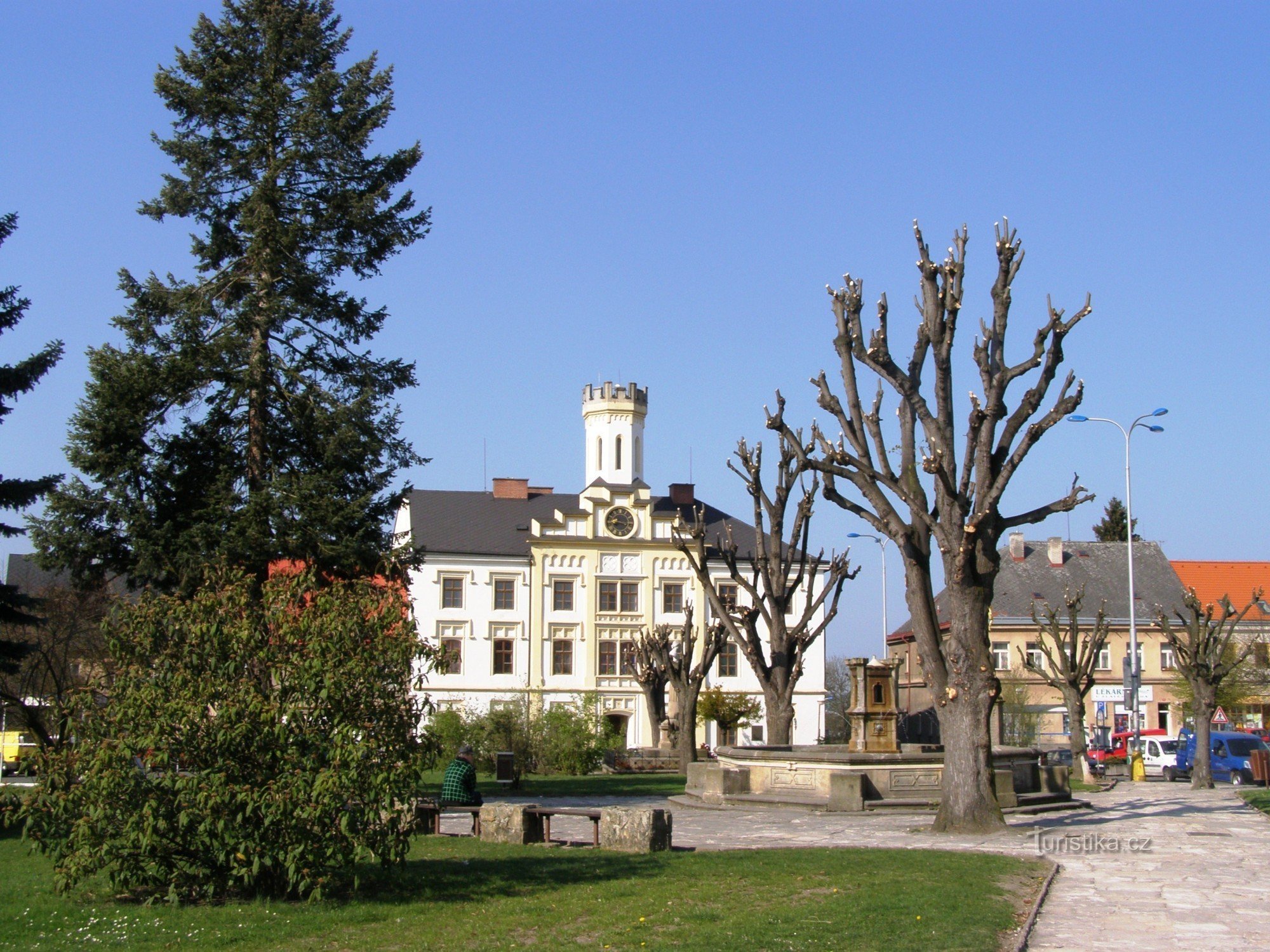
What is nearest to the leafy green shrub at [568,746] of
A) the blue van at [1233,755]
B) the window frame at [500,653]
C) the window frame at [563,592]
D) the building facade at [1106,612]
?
the blue van at [1233,755]

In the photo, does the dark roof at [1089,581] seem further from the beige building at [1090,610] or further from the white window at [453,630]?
the white window at [453,630]

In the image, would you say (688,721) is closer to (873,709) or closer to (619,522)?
(873,709)

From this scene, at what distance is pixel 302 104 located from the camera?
88.4ft

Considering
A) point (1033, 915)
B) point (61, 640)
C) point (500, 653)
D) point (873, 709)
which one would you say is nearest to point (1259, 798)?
point (873, 709)

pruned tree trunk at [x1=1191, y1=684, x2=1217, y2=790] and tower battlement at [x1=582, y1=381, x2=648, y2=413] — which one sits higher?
tower battlement at [x1=582, y1=381, x2=648, y2=413]

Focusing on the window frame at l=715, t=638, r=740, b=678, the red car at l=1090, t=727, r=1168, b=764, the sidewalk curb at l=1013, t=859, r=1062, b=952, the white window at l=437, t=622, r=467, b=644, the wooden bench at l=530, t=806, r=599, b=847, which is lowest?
the red car at l=1090, t=727, r=1168, b=764

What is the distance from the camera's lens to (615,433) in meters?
71.3

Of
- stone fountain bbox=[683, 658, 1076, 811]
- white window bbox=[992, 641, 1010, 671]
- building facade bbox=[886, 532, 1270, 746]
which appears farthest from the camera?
white window bbox=[992, 641, 1010, 671]

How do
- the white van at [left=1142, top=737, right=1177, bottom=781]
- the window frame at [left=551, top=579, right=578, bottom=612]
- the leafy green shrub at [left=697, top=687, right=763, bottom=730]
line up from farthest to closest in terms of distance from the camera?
the window frame at [left=551, top=579, right=578, bottom=612]
the leafy green shrub at [left=697, top=687, right=763, bottom=730]
the white van at [left=1142, top=737, right=1177, bottom=781]

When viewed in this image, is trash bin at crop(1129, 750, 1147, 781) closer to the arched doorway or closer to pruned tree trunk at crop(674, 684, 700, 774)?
pruned tree trunk at crop(674, 684, 700, 774)

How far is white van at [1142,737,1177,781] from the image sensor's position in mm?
41031

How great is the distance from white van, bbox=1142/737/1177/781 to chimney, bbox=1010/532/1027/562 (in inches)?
1044

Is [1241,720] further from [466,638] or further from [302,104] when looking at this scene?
[302,104]

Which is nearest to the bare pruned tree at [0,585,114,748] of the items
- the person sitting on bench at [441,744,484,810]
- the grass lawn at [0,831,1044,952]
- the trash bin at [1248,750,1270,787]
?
the person sitting on bench at [441,744,484,810]
